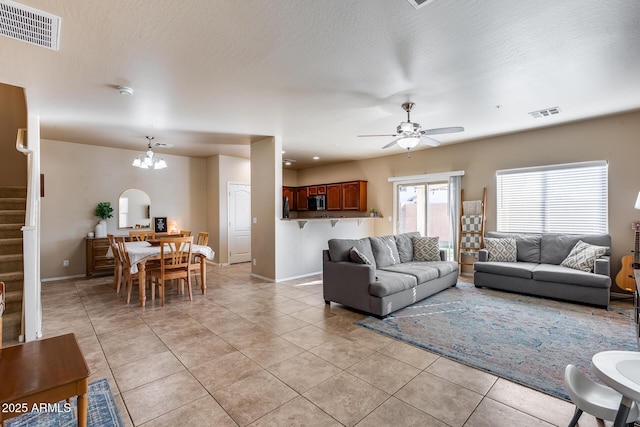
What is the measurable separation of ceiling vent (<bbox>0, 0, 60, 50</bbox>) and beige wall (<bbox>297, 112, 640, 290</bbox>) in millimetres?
6554

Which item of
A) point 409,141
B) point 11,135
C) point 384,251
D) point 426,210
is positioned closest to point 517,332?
point 384,251

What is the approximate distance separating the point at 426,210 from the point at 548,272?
294 cm

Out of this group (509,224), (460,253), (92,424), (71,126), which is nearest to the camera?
(92,424)

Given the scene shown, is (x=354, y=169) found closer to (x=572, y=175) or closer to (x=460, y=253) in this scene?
(x=460, y=253)

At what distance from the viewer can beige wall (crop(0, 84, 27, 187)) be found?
524 centimetres

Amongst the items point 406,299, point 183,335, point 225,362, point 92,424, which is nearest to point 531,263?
point 406,299

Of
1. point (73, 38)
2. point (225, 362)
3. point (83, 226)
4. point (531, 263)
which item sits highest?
point (73, 38)

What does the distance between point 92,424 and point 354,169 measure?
7.65 meters

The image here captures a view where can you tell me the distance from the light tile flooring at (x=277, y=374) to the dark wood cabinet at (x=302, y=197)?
5.86 m

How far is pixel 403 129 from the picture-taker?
3.86 metres

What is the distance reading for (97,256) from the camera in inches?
247

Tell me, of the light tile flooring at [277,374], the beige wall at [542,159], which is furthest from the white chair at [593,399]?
the beige wall at [542,159]

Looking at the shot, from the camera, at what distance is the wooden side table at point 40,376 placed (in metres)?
1.34

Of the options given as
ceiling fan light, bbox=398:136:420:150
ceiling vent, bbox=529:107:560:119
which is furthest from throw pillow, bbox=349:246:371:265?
ceiling vent, bbox=529:107:560:119
